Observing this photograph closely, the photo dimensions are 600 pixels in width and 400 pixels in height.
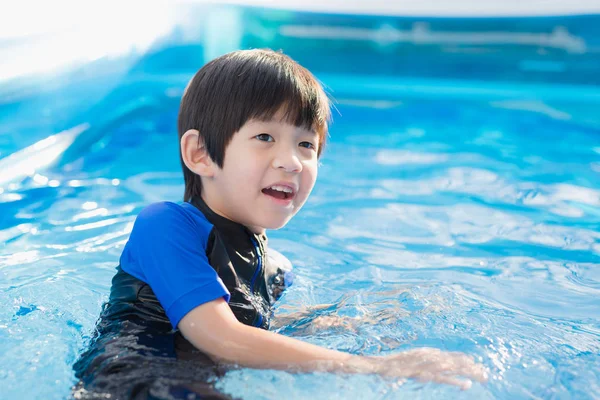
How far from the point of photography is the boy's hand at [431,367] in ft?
4.92

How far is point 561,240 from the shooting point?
2.66 metres

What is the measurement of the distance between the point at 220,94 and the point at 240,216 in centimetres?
30

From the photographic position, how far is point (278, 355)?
1.51 m

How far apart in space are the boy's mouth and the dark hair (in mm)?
130

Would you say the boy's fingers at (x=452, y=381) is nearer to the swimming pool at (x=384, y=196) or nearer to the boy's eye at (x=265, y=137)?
the swimming pool at (x=384, y=196)

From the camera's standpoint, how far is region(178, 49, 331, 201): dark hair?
5.65ft

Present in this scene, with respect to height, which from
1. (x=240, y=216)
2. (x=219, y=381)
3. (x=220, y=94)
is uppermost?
(x=220, y=94)

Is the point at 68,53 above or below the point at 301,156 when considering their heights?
below

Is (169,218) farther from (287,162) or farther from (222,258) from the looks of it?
(287,162)

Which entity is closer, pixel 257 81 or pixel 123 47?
pixel 257 81

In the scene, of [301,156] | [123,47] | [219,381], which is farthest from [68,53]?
[219,381]

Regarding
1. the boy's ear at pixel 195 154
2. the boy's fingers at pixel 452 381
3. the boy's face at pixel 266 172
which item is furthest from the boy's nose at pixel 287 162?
the boy's fingers at pixel 452 381

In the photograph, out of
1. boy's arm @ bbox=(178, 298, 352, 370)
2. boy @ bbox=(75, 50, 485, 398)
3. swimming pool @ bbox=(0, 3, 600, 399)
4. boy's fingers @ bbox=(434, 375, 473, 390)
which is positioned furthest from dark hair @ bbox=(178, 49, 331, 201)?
boy's fingers @ bbox=(434, 375, 473, 390)

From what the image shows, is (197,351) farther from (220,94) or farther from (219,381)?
(220,94)
